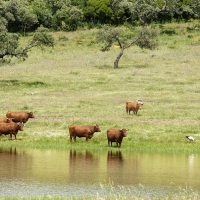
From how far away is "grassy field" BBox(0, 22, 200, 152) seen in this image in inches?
1384

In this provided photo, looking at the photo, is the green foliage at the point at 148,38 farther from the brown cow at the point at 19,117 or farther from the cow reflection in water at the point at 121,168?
the cow reflection in water at the point at 121,168

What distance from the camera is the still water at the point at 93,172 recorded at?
21.6m

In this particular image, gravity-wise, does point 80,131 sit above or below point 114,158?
above

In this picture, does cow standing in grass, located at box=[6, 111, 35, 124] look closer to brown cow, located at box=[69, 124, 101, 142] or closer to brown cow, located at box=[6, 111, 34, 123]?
brown cow, located at box=[6, 111, 34, 123]

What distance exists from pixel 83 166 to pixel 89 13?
93.5 metres

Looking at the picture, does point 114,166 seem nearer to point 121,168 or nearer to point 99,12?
point 121,168

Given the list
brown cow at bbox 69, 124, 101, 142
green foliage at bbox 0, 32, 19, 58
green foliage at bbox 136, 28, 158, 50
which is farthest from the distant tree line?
brown cow at bbox 69, 124, 101, 142

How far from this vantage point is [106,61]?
261 ft

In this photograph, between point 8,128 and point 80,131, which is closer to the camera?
point 80,131

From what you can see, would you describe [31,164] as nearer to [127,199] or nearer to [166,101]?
[127,199]

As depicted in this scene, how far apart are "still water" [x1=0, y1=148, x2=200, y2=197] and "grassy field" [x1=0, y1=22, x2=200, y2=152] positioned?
2392 millimetres

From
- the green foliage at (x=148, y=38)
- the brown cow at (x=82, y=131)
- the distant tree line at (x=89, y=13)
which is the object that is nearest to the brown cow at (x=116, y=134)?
the brown cow at (x=82, y=131)

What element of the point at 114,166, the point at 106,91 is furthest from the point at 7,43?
the point at 114,166

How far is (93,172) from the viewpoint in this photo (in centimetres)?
2572
